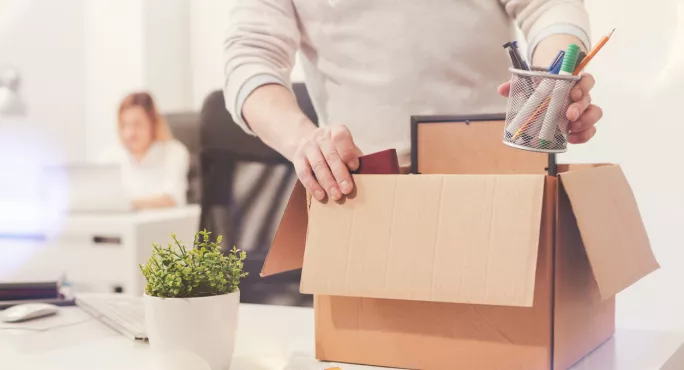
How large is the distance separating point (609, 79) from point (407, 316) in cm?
166

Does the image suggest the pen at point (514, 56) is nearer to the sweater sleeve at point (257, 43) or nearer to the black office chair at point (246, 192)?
the sweater sleeve at point (257, 43)

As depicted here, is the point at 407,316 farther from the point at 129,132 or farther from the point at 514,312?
the point at 129,132

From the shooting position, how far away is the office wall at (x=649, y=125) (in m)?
2.10

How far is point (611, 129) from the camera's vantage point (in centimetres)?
217

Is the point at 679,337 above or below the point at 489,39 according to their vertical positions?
below

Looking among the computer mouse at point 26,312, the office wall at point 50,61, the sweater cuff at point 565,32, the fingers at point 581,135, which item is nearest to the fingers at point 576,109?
the fingers at point 581,135

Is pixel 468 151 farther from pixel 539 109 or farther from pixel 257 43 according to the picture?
pixel 257 43

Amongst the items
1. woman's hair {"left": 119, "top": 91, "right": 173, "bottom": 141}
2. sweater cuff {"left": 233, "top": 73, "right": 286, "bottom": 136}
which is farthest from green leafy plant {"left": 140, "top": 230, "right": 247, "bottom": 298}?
woman's hair {"left": 119, "top": 91, "right": 173, "bottom": 141}

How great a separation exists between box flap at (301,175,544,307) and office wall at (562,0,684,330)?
1.60 m

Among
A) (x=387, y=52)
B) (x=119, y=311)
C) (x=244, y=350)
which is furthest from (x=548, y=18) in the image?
(x=119, y=311)

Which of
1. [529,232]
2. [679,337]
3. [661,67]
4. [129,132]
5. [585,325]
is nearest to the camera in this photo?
[529,232]

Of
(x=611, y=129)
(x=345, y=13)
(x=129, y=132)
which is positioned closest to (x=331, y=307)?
(x=345, y=13)

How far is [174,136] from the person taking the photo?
3.80 meters

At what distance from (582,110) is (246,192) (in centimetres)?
122
